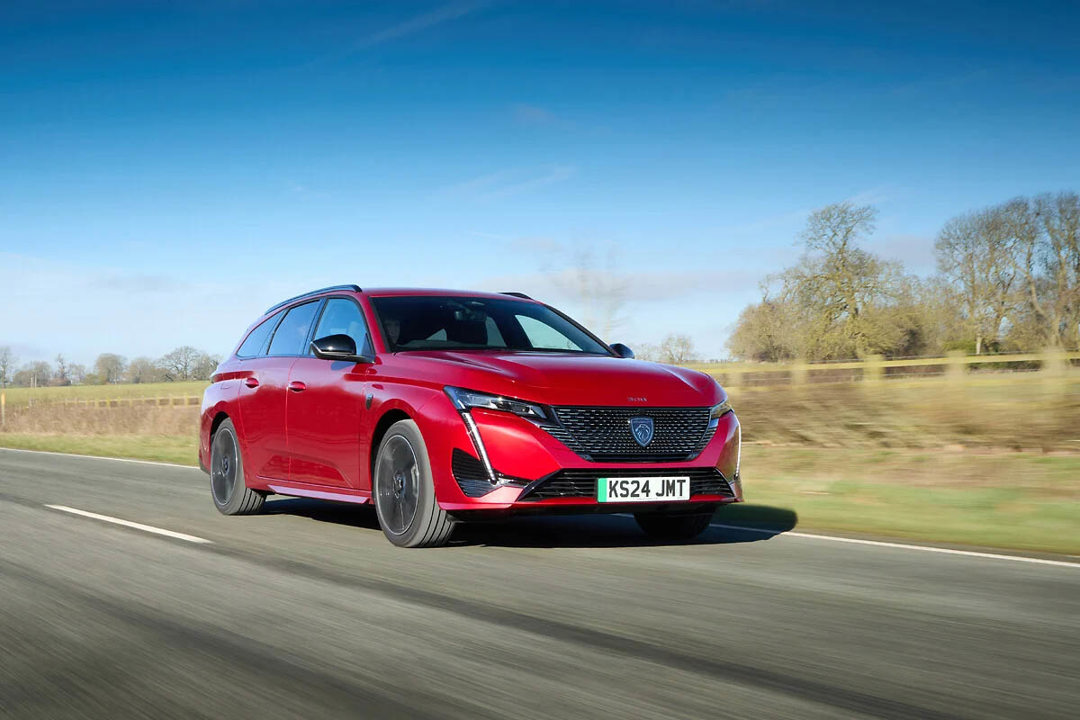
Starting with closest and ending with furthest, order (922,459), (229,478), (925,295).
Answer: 1. (229,478)
2. (922,459)
3. (925,295)

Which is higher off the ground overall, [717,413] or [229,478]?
[717,413]

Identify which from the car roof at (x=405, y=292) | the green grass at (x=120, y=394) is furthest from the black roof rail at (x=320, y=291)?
the green grass at (x=120, y=394)

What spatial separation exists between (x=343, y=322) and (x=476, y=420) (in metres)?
2.23

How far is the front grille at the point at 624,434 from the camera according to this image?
6859mm

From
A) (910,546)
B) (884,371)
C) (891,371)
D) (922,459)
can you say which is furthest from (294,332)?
(891,371)

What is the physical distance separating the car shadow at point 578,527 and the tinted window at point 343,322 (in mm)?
1270

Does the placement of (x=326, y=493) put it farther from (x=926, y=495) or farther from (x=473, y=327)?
(x=926, y=495)

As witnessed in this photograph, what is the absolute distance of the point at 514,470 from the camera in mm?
Result: 6770

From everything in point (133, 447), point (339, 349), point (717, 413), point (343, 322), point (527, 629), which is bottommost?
point (133, 447)

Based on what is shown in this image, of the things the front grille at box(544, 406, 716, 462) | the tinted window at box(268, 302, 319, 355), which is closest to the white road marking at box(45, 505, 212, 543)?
the tinted window at box(268, 302, 319, 355)

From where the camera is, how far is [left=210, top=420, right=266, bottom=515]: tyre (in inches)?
384

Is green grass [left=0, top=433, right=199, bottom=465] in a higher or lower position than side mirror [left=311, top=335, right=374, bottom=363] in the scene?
lower

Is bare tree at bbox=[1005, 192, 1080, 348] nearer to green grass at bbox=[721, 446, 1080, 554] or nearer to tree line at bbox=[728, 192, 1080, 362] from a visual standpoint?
tree line at bbox=[728, 192, 1080, 362]

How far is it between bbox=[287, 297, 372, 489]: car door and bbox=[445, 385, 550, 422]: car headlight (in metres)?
1.11
